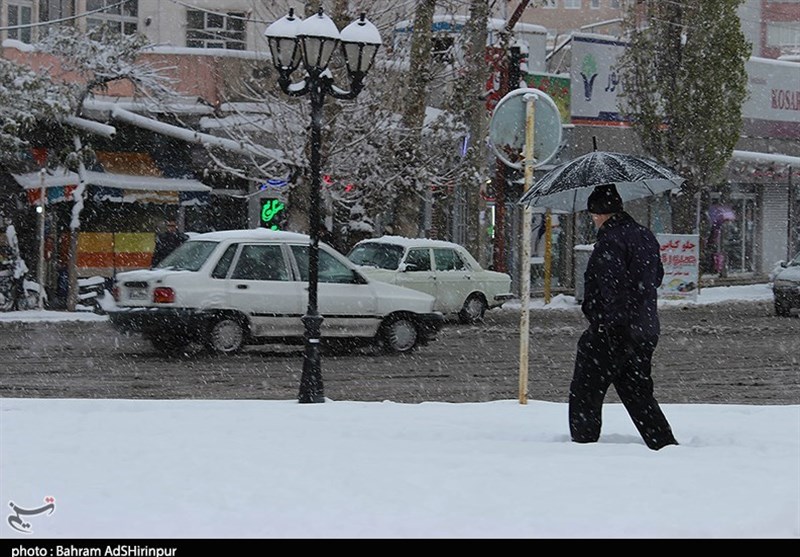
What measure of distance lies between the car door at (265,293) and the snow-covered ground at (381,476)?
702 cm

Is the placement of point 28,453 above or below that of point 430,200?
below

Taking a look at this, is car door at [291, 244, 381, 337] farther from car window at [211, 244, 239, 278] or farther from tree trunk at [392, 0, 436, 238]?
tree trunk at [392, 0, 436, 238]

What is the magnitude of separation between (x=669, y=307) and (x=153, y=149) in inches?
433

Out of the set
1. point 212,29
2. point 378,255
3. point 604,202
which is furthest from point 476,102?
point 604,202

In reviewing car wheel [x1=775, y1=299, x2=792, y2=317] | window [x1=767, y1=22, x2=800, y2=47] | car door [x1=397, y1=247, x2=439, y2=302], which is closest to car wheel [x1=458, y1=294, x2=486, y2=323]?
car door [x1=397, y1=247, x2=439, y2=302]

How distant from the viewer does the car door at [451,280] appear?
78.3 feet

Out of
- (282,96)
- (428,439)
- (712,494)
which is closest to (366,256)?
(282,96)

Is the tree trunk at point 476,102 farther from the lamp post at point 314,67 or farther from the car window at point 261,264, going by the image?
the lamp post at point 314,67

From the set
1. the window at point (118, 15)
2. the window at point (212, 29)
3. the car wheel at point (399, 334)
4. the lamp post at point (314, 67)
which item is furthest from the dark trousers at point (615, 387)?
the window at point (212, 29)

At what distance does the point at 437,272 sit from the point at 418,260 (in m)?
0.42

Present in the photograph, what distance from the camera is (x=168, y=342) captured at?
17.5 metres

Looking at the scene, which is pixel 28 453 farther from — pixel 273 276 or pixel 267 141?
pixel 267 141

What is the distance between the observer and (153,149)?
2812 cm

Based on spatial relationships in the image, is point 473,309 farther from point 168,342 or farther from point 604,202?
point 604,202
